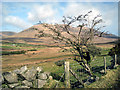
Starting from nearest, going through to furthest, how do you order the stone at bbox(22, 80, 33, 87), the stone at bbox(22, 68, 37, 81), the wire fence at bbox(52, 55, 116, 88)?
the wire fence at bbox(52, 55, 116, 88) < the stone at bbox(22, 80, 33, 87) < the stone at bbox(22, 68, 37, 81)

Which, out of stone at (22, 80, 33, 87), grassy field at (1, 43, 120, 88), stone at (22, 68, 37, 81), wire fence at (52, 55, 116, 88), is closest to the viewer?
wire fence at (52, 55, 116, 88)

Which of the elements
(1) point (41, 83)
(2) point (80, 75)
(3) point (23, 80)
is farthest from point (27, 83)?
(2) point (80, 75)

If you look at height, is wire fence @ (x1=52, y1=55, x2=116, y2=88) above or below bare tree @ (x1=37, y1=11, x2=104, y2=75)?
below

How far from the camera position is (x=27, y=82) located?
7922 millimetres

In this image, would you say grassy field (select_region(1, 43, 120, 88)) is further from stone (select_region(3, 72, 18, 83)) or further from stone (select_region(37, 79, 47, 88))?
stone (select_region(3, 72, 18, 83))

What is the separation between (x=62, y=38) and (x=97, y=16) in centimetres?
297

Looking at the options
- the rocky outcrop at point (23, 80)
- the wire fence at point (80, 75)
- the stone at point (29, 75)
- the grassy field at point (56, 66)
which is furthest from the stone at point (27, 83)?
the wire fence at point (80, 75)

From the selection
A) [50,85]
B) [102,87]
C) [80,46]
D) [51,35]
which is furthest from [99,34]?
[50,85]

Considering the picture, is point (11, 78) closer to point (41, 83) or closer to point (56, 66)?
point (41, 83)

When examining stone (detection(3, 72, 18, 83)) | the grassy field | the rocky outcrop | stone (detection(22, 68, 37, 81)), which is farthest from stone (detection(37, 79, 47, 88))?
stone (detection(3, 72, 18, 83))

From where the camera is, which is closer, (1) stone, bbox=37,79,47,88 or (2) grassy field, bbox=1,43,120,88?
(2) grassy field, bbox=1,43,120,88

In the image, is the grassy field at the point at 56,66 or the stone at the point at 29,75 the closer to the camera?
the grassy field at the point at 56,66

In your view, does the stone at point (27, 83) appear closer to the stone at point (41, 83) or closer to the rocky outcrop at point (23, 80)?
the rocky outcrop at point (23, 80)

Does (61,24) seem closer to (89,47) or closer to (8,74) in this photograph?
(89,47)
